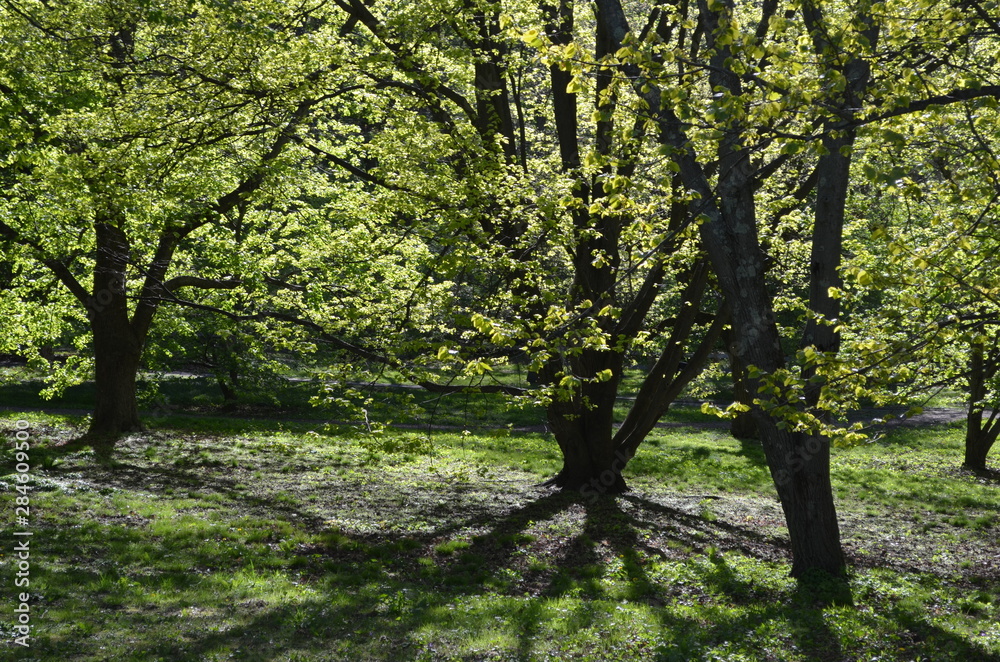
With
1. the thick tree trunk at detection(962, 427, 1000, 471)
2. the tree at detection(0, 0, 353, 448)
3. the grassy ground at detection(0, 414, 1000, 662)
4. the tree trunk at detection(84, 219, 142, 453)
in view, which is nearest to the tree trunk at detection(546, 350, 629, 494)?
the grassy ground at detection(0, 414, 1000, 662)

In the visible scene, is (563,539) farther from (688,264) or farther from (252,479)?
(252,479)

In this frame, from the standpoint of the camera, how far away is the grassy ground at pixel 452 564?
6.62m

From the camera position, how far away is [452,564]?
31.9ft

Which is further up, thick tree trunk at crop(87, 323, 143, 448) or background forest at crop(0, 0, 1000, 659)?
background forest at crop(0, 0, 1000, 659)

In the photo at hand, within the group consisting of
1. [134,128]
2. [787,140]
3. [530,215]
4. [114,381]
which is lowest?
[114,381]

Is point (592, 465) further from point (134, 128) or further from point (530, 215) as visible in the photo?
point (134, 128)

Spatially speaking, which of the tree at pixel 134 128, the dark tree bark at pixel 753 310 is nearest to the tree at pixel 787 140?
the dark tree bark at pixel 753 310

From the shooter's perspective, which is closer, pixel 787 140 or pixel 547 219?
pixel 787 140

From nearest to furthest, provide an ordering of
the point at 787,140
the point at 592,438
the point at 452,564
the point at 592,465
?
the point at 787,140, the point at 452,564, the point at 592,438, the point at 592,465

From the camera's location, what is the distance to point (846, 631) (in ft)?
23.3

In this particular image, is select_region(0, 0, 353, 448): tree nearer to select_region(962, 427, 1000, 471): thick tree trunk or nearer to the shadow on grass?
the shadow on grass

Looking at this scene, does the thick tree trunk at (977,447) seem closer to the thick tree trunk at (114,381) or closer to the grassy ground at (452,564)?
the grassy ground at (452,564)

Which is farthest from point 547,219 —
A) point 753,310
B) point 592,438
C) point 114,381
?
point 114,381

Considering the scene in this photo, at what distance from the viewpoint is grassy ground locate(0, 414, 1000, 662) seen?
21.7 feet
